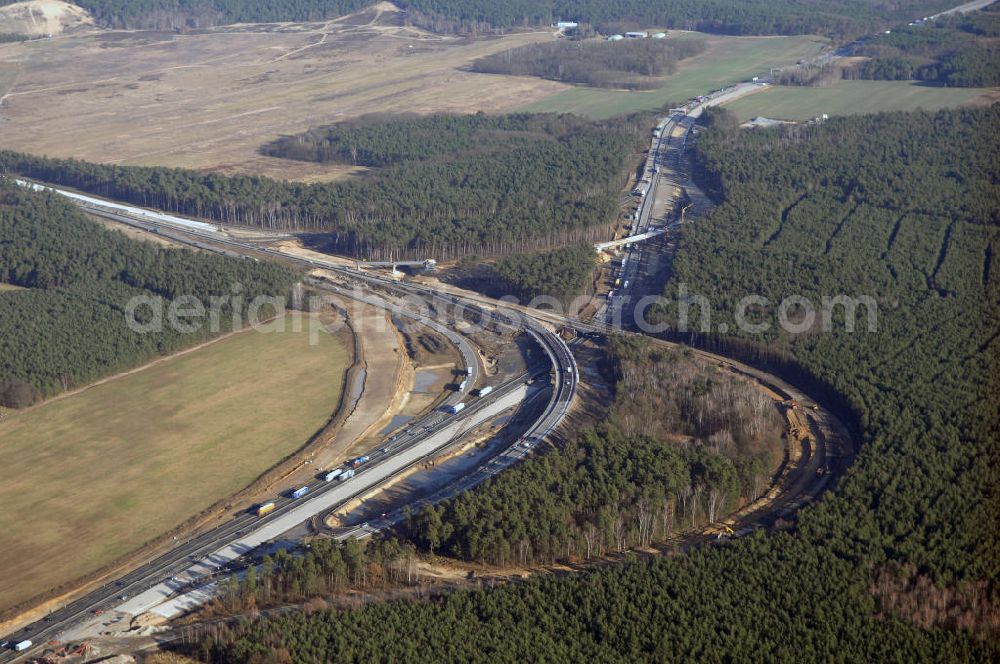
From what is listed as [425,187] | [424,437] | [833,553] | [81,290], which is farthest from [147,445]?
[425,187]

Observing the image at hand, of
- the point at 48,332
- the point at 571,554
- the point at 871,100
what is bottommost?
the point at 571,554

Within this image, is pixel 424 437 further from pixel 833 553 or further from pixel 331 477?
pixel 833 553

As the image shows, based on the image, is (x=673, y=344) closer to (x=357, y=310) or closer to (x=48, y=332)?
(x=357, y=310)

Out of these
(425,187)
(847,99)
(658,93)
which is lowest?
(425,187)

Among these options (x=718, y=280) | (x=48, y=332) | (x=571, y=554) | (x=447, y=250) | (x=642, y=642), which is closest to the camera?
(x=642, y=642)

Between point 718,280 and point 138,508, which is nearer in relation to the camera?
point 138,508

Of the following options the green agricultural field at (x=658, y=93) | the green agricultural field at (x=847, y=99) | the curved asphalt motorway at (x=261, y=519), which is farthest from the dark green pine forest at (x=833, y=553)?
the green agricultural field at (x=658, y=93)

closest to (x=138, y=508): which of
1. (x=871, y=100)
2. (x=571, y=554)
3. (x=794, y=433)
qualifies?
(x=571, y=554)
